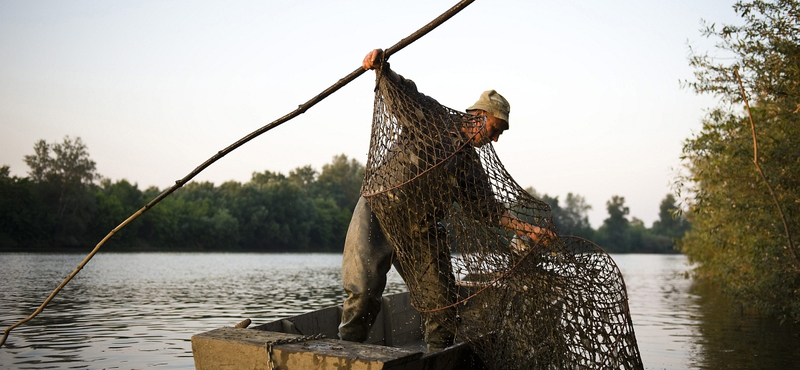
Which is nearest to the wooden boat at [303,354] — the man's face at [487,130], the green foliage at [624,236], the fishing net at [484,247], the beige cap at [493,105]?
the fishing net at [484,247]

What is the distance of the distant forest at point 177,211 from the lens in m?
46.2

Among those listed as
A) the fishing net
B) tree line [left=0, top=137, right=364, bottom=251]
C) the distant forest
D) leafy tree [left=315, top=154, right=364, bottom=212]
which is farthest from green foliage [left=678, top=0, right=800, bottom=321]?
leafy tree [left=315, top=154, right=364, bottom=212]

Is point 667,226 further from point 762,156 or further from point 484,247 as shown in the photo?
point 484,247

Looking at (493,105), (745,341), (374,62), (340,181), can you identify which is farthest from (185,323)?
(340,181)

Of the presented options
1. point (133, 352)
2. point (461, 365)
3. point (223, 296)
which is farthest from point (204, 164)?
point (223, 296)

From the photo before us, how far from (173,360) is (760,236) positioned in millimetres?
8851

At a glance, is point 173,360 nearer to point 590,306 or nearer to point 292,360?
point 292,360

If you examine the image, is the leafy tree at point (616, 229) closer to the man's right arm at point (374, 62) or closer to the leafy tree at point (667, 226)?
the leafy tree at point (667, 226)

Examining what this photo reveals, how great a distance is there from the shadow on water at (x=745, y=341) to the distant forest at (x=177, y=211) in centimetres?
1945

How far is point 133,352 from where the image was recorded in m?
7.73

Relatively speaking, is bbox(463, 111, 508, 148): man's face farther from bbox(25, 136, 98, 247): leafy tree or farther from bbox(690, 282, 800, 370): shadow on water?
bbox(25, 136, 98, 247): leafy tree

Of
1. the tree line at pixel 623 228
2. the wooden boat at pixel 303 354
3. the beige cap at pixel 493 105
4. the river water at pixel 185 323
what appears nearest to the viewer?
the wooden boat at pixel 303 354

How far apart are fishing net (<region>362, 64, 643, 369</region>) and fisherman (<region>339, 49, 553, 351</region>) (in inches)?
0.5

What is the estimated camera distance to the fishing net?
4.12m
